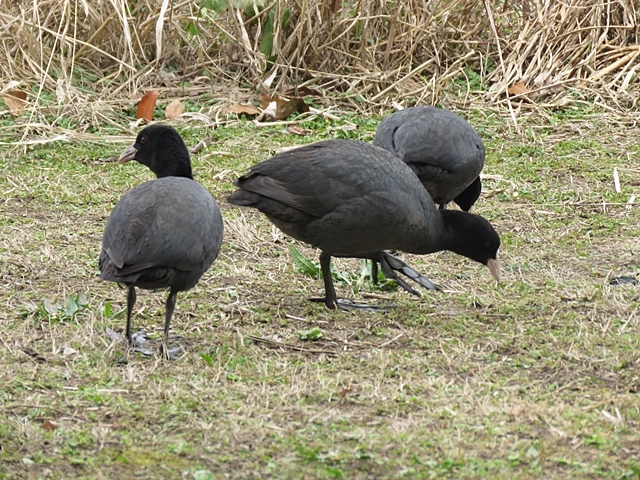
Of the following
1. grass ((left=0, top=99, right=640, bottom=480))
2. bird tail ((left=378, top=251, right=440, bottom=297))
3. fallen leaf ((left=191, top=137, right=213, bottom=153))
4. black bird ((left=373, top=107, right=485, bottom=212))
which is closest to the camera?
grass ((left=0, top=99, right=640, bottom=480))

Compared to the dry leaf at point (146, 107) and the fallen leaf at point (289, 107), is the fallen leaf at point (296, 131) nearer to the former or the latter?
the fallen leaf at point (289, 107)

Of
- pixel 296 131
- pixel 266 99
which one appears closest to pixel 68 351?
pixel 296 131

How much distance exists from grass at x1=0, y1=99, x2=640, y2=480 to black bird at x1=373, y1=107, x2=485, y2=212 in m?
0.42

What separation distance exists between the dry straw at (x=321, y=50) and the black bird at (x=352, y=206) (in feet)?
10.7

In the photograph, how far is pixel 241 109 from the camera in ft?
25.5

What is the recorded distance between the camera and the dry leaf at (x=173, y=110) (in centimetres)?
767

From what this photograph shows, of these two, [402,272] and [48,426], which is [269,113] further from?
[48,426]

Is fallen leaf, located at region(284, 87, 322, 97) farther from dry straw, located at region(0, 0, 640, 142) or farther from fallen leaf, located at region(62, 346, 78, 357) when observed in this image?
fallen leaf, located at region(62, 346, 78, 357)

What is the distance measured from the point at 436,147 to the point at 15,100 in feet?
11.5

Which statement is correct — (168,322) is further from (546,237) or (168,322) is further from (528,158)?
(528,158)

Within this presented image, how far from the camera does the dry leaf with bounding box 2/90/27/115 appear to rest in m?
7.44

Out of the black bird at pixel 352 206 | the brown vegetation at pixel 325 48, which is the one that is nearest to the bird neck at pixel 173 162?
the black bird at pixel 352 206

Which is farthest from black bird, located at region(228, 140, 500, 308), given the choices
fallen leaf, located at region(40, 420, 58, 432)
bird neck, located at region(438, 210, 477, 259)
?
fallen leaf, located at region(40, 420, 58, 432)

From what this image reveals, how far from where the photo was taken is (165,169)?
4.73m
